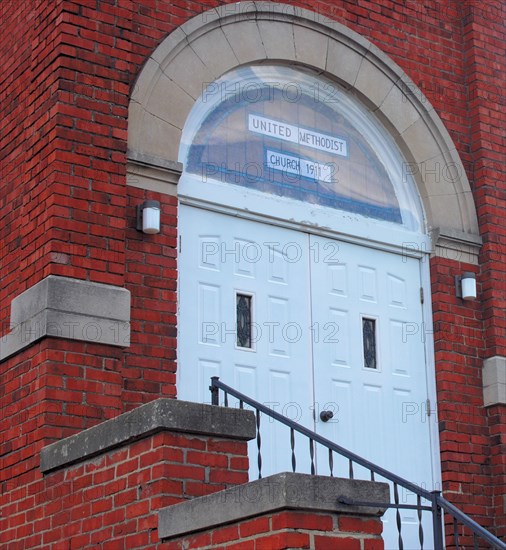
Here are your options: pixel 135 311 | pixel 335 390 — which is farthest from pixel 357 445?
pixel 135 311

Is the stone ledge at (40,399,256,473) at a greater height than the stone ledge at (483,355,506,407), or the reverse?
the stone ledge at (483,355,506,407)

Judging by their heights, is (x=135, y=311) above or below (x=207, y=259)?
below

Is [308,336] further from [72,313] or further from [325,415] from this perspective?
[72,313]

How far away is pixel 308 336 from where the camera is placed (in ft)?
28.6

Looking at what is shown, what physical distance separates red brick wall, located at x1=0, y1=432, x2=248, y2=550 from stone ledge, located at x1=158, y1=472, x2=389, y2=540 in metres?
0.25

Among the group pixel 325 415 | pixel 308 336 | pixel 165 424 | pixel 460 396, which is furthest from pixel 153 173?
pixel 460 396

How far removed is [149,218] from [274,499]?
10.6 feet

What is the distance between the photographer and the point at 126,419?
620 cm

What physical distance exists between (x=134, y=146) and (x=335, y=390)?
2.52m

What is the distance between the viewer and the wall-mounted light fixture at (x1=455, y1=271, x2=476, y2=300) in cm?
954

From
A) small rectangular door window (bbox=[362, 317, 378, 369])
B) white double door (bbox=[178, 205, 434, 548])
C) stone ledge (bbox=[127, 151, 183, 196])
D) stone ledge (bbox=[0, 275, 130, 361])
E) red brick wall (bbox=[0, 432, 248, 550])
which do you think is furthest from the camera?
small rectangular door window (bbox=[362, 317, 378, 369])

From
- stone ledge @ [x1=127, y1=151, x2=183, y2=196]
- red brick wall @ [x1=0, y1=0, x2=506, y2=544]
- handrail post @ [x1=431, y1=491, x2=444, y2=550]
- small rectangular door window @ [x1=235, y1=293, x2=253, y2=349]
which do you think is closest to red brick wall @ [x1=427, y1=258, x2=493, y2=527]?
red brick wall @ [x1=0, y1=0, x2=506, y2=544]

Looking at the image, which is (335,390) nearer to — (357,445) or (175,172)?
(357,445)

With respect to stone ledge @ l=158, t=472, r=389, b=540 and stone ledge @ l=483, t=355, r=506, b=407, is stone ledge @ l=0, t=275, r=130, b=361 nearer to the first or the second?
stone ledge @ l=158, t=472, r=389, b=540
